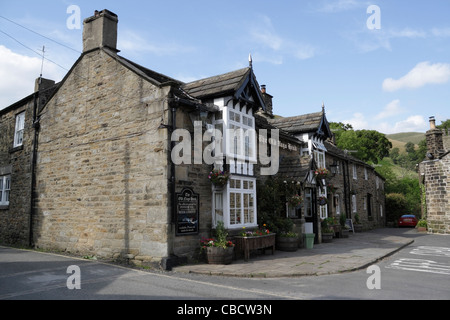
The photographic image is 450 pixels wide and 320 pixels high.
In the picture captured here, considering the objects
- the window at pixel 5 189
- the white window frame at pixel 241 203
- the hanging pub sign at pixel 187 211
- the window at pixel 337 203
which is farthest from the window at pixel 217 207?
the window at pixel 337 203

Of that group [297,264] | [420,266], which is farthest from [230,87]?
[420,266]

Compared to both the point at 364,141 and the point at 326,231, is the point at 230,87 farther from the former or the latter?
the point at 364,141

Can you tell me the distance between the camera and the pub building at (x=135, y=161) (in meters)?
9.77

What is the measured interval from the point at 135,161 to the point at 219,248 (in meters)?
3.78

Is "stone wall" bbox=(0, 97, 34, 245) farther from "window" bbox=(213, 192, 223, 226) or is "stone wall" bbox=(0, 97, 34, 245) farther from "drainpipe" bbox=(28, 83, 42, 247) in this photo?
"window" bbox=(213, 192, 223, 226)

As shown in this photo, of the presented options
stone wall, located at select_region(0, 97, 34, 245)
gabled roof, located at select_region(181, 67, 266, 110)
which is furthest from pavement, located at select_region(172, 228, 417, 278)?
stone wall, located at select_region(0, 97, 34, 245)

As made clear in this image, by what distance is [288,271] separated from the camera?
28.7ft

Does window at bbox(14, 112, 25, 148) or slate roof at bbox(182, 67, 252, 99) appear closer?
slate roof at bbox(182, 67, 252, 99)

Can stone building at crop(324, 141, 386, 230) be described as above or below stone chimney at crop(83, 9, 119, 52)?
below

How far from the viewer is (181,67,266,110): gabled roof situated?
11117 millimetres

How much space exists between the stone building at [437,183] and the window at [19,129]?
2491cm

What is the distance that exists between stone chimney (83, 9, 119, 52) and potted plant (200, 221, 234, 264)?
303 inches

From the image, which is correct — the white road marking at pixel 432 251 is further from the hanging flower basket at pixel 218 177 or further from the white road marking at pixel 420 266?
the hanging flower basket at pixel 218 177
